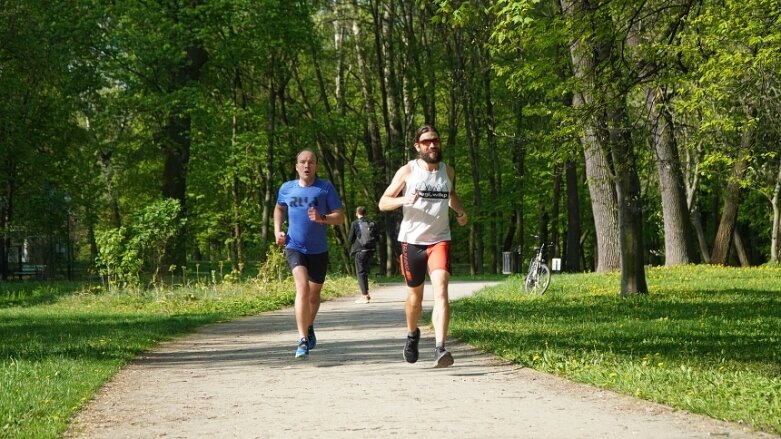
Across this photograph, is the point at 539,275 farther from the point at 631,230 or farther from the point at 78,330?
the point at 78,330

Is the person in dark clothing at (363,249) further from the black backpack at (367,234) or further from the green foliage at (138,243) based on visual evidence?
the green foliage at (138,243)

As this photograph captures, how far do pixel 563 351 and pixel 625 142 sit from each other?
21.6 feet

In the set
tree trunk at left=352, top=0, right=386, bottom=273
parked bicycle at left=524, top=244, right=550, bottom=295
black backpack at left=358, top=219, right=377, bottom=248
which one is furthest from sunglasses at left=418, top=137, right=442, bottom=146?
tree trunk at left=352, top=0, right=386, bottom=273

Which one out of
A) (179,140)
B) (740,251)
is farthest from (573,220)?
(179,140)

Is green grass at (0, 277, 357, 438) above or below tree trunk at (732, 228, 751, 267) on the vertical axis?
below

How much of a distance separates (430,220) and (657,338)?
3.87 metres

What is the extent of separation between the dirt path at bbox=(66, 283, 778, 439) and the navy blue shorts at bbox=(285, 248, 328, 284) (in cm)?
81

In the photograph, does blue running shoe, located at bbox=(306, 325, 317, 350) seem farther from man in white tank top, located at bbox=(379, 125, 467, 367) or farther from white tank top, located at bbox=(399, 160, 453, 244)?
white tank top, located at bbox=(399, 160, 453, 244)

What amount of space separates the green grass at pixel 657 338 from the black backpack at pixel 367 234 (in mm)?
2134

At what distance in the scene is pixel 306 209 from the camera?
33.4ft

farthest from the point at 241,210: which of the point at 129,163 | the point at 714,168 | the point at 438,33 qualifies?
the point at 714,168

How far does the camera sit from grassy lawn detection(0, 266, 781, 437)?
7530mm

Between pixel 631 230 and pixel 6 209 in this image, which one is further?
pixel 6 209

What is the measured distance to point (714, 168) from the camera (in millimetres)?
31516
